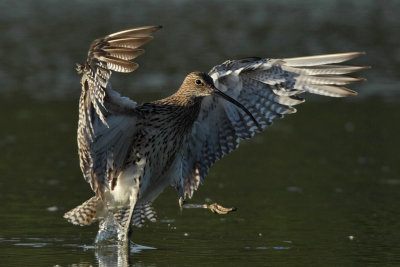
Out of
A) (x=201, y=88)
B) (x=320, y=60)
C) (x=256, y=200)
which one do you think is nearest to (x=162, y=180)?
(x=201, y=88)

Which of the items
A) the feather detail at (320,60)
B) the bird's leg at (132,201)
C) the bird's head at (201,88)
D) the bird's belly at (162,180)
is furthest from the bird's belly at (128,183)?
the feather detail at (320,60)

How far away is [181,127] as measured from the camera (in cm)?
954

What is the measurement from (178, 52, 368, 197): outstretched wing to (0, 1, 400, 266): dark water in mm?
750

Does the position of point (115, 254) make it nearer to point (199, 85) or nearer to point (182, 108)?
point (182, 108)

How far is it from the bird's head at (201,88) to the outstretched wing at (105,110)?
2.39 ft

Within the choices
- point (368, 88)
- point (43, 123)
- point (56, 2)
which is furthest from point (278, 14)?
point (43, 123)

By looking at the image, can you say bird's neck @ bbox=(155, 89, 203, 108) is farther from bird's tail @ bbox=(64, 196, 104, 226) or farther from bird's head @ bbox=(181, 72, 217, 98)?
bird's tail @ bbox=(64, 196, 104, 226)

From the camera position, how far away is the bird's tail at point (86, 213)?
9.59 metres

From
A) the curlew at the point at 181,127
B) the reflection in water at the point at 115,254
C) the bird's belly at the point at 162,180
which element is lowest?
the reflection in water at the point at 115,254

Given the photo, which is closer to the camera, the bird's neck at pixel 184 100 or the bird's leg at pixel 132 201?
the bird's leg at pixel 132 201

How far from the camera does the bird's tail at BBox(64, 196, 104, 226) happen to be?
9.59 metres

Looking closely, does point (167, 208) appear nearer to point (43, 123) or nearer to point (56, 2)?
point (43, 123)

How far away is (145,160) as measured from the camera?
9.41 meters

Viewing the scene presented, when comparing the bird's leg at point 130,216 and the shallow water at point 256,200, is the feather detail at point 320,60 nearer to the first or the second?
the shallow water at point 256,200
